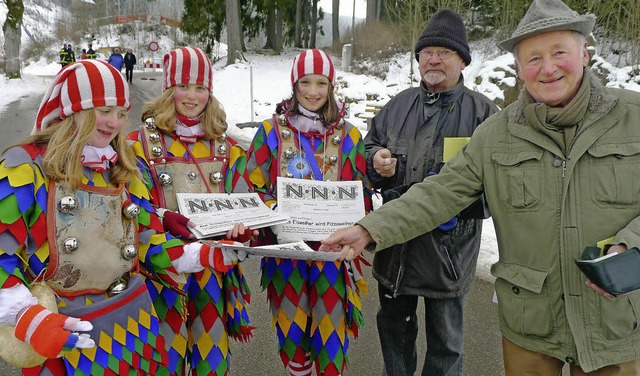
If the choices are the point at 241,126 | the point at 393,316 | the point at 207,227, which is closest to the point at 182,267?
the point at 207,227

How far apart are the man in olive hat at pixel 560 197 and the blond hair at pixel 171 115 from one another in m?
1.15

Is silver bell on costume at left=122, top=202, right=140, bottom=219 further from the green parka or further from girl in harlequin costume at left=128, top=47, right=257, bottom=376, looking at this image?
the green parka

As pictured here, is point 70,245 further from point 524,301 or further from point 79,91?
point 524,301

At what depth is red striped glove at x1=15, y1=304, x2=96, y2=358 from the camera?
5.18ft

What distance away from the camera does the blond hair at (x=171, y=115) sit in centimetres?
267

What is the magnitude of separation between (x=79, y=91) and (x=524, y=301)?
1.93 metres

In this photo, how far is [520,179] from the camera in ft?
6.30

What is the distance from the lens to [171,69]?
108 inches

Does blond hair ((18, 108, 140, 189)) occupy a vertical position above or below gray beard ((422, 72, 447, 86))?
below

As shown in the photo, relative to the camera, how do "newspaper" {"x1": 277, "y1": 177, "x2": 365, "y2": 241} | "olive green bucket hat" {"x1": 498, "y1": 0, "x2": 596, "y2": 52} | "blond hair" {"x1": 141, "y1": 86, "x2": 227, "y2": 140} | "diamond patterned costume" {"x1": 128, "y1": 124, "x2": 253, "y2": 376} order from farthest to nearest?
"blond hair" {"x1": 141, "y1": 86, "x2": 227, "y2": 140}, "diamond patterned costume" {"x1": 128, "y1": 124, "x2": 253, "y2": 376}, "newspaper" {"x1": 277, "y1": 177, "x2": 365, "y2": 241}, "olive green bucket hat" {"x1": 498, "y1": 0, "x2": 596, "y2": 52}

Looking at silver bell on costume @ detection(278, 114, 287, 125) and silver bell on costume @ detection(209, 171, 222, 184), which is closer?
silver bell on costume @ detection(209, 171, 222, 184)

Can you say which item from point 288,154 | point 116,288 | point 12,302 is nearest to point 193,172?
point 288,154

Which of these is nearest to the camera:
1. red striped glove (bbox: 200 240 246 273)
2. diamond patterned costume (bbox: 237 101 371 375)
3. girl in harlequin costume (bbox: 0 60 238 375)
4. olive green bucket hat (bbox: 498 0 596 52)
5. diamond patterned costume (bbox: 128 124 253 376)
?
girl in harlequin costume (bbox: 0 60 238 375)

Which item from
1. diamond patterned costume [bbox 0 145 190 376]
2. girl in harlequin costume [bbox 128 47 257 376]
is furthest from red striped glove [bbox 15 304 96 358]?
girl in harlequin costume [bbox 128 47 257 376]
